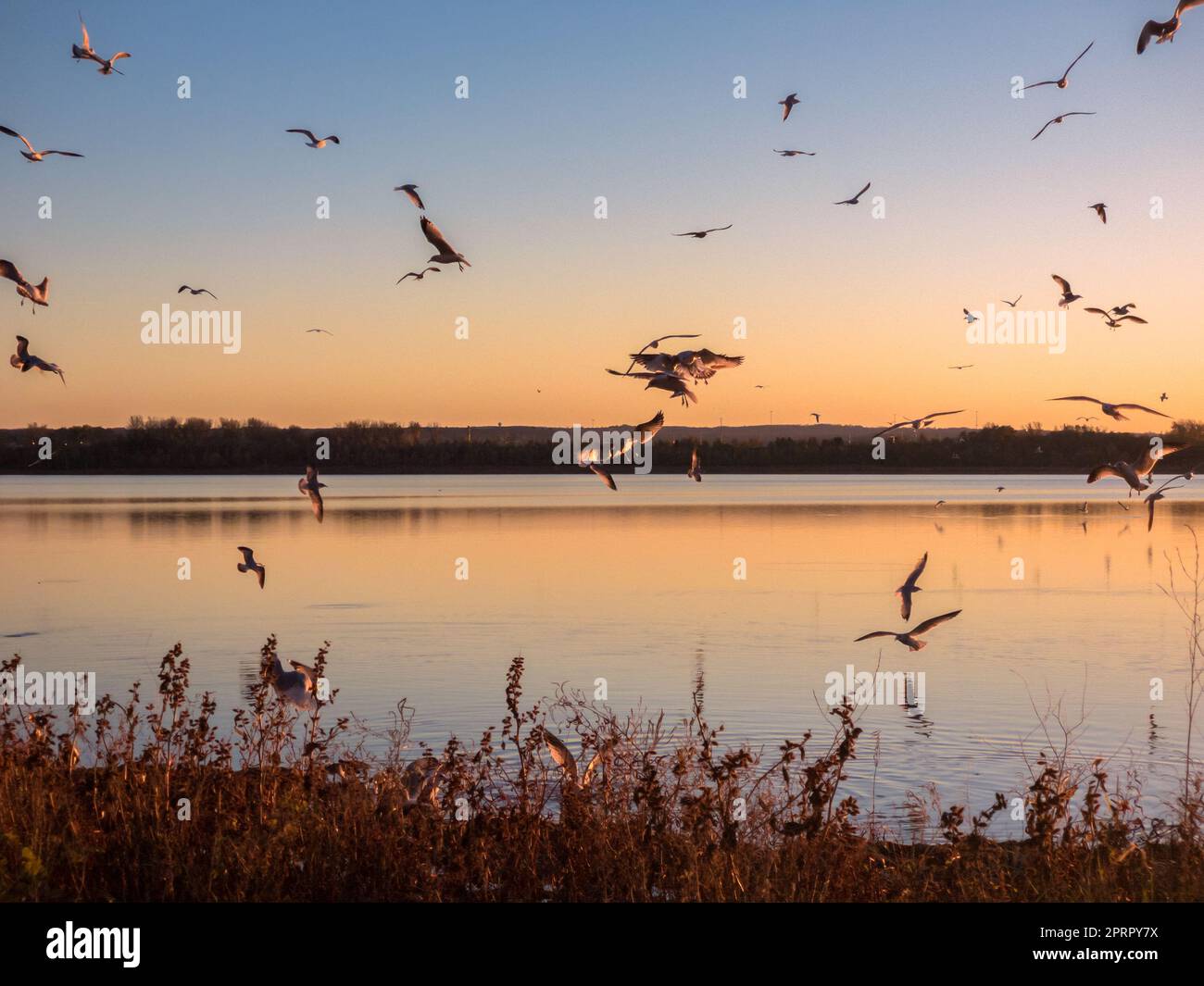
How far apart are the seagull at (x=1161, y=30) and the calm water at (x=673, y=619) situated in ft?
17.7

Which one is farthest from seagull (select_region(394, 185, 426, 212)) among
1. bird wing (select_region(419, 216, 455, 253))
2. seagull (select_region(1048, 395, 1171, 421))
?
seagull (select_region(1048, 395, 1171, 421))

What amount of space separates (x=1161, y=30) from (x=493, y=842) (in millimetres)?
7243

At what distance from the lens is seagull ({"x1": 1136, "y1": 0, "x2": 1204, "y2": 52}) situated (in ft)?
28.5

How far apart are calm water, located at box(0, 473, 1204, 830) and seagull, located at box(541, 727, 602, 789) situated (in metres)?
2.31

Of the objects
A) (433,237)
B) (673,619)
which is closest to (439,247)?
(433,237)

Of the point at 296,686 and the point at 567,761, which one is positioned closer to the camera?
the point at 567,761

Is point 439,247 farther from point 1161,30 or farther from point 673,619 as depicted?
point 673,619

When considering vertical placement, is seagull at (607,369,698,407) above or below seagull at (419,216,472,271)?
below

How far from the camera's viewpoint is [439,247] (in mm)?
9023

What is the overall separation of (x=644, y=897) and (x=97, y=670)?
12910mm

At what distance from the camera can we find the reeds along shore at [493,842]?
24.7ft

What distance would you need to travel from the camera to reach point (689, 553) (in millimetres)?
37344

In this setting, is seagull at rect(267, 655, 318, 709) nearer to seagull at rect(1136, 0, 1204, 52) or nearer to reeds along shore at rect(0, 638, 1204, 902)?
reeds along shore at rect(0, 638, 1204, 902)

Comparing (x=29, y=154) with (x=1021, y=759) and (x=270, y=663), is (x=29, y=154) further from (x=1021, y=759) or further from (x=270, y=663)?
(x=1021, y=759)
